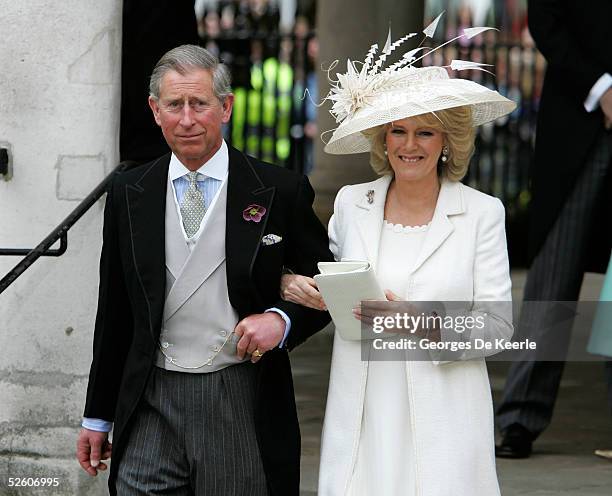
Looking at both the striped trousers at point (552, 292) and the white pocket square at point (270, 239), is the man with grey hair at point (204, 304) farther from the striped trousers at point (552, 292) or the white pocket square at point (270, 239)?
the striped trousers at point (552, 292)

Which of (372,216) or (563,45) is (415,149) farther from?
(563,45)

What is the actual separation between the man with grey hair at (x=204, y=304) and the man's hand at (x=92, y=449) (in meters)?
0.12

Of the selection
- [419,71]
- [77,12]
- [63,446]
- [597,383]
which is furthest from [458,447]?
[597,383]

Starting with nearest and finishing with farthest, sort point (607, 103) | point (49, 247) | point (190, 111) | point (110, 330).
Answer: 1. point (190, 111)
2. point (110, 330)
3. point (49, 247)
4. point (607, 103)

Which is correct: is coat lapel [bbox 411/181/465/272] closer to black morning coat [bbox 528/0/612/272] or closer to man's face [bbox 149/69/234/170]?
man's face [bbox 149/69/234/170]

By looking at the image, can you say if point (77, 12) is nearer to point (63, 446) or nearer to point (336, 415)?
point (63, 446)

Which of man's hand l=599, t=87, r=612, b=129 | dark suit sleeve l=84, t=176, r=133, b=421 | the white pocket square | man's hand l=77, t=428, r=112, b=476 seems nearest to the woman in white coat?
the white pocket square

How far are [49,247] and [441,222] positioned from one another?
1682 mm

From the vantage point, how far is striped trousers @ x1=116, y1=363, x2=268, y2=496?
398cm

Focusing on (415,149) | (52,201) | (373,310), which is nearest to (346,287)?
(373,310)

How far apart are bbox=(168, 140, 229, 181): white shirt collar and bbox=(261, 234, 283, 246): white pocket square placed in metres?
0.21

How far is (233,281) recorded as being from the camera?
156 inches

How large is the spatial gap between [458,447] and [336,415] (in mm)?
351

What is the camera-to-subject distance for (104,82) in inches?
214
